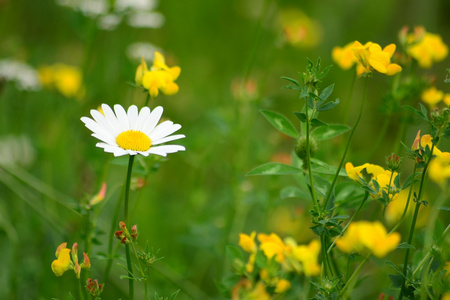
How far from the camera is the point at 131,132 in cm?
101

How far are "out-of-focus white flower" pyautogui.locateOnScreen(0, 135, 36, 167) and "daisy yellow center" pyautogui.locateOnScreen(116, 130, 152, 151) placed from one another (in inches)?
45.3

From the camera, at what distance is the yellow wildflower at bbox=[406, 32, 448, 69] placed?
130 cm

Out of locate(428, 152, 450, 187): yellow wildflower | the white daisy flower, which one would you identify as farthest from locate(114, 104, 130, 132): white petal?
locate(428, 152, 450, 187): yellow wildflower

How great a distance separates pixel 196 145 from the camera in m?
1.92

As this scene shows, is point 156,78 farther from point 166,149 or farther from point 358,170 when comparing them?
point 358,170

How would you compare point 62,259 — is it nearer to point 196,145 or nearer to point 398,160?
point 398,160

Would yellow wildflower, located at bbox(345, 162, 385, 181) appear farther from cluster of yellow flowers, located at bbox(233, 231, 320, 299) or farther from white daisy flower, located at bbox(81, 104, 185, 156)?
white daisy flower, located at bbox(81, 104, 185, 156)

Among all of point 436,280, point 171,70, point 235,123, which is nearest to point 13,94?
point 235,123

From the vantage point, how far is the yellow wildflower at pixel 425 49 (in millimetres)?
1296

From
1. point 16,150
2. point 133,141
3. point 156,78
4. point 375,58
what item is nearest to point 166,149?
point 133,141

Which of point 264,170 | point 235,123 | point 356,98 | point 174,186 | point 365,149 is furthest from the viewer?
point 356,98

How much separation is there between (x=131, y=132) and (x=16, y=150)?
1280 millimetres

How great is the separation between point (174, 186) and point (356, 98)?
1272 millimetres

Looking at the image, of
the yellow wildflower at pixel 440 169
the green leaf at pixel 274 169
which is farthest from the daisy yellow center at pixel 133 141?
the yellow wildflower at pixel 440 169
